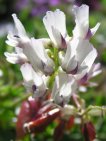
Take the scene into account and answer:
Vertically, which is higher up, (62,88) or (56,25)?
(56,25)

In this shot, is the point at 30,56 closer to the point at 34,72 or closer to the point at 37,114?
the point at 34,72

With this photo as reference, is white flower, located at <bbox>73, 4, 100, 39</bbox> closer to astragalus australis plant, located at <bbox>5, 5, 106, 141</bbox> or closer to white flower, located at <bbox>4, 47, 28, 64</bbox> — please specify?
astragalus australis plant, located at <bbox>5, 5, 106, 141</bbox>

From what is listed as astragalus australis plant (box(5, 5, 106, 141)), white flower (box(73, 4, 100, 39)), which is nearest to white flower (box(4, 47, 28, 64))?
astragalus australis plant (box(5, 5, 106, 141))

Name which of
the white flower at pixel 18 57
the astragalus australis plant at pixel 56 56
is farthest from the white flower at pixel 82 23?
the white flower at pixel 18 57

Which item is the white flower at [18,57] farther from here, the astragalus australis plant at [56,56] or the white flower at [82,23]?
the white flower at [82,23]

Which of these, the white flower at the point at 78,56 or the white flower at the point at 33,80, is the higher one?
the white flower at the point at 78,56
